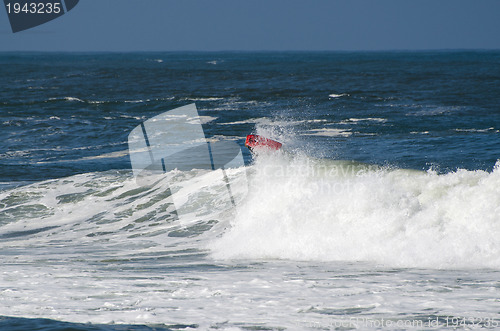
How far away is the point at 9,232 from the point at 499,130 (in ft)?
49.7

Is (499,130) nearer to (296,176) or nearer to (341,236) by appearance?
(296,176)

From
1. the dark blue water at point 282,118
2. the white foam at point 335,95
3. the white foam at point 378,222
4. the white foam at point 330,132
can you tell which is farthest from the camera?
the white foam at point 335,95

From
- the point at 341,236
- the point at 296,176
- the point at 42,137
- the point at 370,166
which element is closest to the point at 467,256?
the point at 341,236

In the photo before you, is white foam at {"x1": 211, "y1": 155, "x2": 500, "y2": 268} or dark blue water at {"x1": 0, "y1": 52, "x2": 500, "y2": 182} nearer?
white foam at {"x1": 211, "y1": 155, "x2": 500, "y2": 268}

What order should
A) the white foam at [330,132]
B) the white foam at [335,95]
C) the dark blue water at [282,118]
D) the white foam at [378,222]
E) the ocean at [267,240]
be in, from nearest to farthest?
the ocean at [267,240]
the white foam at [378,222]
the dark blue water at [282,118]
the white foam at [330,132]
the white foam at [335,95]

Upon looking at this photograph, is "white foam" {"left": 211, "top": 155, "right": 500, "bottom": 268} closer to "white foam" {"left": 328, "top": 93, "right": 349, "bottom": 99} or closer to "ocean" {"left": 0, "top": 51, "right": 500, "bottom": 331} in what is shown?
"ocean" {"left": 0, "top": 51, "right": 500, "bottom": 331}

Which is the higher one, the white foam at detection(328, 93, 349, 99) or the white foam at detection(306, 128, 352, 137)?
the white foam at detection(328, 93, 349, 99)

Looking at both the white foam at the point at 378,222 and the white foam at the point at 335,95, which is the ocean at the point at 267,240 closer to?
the white foam at the point at 378,222

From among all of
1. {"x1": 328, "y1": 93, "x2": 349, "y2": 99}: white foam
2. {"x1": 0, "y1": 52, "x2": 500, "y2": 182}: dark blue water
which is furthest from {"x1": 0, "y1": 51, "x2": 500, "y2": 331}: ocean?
{"x1": 328, "y1": 93, "x2": 349, "y2": 99}: white foam

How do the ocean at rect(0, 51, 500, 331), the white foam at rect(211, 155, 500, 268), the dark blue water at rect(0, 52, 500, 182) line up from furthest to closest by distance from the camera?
the dark blue water at rect(0, 52, 500, 182), the white foam at rect(211, 155, 500, 268), the ocean at rect(0, 51, 500, 331)

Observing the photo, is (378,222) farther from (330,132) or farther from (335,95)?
(335,95)

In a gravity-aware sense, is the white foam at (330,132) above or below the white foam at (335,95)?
below

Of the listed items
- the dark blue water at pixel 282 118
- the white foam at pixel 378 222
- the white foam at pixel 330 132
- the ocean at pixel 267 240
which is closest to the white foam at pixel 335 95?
the dark blue water at pixel 282 118

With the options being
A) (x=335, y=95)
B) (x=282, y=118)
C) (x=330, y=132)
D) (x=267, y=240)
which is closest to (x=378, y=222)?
(x=267, y=240)
